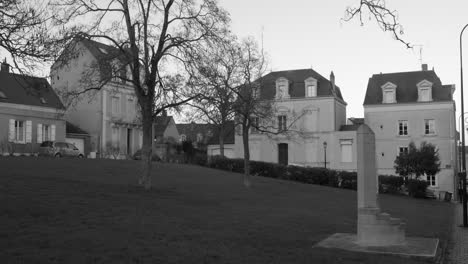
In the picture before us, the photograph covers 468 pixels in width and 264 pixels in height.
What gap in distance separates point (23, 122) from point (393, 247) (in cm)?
3525

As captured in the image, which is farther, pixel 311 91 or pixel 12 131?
pixel 311 91

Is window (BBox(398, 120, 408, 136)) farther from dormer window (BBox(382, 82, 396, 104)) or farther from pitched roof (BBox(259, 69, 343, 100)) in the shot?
pitched roof (BBox(259, 69, 343, 100))

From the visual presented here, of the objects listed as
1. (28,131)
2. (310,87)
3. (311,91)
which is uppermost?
(310,87)

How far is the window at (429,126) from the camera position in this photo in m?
54.6

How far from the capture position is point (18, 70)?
1154cm

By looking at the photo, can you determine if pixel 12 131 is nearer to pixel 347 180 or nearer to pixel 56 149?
pixel 56 149

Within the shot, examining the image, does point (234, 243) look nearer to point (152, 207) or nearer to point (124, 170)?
point (152, 207)

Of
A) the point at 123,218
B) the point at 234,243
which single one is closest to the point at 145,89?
the point at 123,218

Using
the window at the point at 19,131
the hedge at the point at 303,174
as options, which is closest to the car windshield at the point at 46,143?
the window at the point at 19,131

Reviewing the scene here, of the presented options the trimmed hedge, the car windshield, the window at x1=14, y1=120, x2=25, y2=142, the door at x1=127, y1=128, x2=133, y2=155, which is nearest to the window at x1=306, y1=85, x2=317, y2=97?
the trimmed hedge

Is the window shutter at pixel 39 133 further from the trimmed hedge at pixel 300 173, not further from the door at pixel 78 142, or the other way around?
the trimmed hedge at pixel 300 173

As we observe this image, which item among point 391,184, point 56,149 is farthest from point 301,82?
point 56,149

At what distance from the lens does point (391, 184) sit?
4522 cm

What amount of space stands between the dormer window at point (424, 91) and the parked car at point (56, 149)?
34.9 meters
